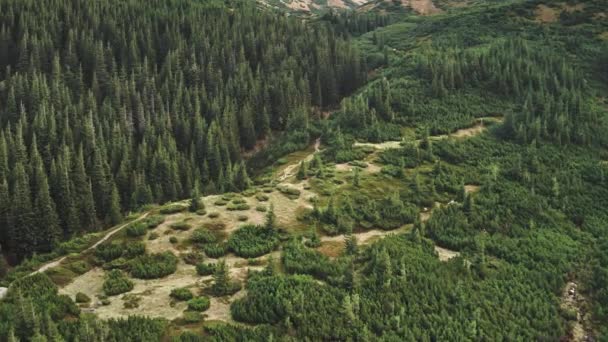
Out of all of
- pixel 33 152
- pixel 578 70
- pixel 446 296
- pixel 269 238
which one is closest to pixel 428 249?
pixel 446 296

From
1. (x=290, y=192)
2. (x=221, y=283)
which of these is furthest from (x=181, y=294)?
(x=290, y=192)

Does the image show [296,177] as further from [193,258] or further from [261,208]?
[193,258]

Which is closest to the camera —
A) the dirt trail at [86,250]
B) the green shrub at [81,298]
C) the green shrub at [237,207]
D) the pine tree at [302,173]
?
the green shrub at [81,298]

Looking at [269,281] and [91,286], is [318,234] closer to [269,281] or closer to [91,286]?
[269,281]

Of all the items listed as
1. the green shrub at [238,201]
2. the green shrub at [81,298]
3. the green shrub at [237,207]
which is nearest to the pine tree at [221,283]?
the green shrub at [81,298]

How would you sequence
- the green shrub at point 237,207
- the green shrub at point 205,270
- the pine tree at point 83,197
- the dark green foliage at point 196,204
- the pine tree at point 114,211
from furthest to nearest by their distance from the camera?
the pine tree at point 114,211
the pine tree at point 83,197
the green shrub at point 237,207
the dark green foliage at point 196,204
the green shrub at point 205,270

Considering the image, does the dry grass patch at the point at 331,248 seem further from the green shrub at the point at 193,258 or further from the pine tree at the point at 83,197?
the pine tree at the point at 83,197
